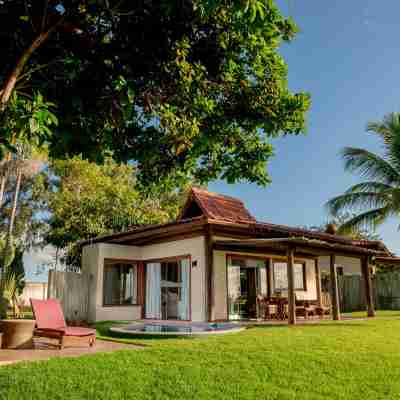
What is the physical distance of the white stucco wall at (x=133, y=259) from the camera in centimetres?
1532

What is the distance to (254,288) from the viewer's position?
17344 mm

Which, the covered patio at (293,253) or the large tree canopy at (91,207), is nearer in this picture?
the covered patio at (293,253)

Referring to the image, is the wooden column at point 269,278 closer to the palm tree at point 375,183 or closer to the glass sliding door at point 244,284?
the glass sliding door at point 244,284

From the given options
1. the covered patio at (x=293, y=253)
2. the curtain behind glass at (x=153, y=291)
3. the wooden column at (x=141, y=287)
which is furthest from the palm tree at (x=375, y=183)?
the wooden column at (x=141, y=287)

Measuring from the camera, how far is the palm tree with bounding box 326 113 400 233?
1916 cm

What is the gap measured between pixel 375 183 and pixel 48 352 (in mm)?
15790

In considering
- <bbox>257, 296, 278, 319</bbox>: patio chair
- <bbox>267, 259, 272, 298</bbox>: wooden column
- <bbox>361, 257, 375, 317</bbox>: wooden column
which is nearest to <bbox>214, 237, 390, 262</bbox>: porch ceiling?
<bbox>361, 257, 375, 317</bbox>: wooden column

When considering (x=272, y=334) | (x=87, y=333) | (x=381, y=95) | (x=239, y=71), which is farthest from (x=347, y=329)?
(x=381, y=95)

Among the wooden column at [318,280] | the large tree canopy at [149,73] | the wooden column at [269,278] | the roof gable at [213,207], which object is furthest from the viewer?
the wooden column at [318,280]

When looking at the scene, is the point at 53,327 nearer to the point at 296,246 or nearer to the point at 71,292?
the point at 71,292

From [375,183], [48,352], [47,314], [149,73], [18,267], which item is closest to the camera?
[149,73]

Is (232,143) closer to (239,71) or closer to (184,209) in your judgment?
(239,71)

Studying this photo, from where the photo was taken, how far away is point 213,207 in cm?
1736

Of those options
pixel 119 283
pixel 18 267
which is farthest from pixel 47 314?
pixel 18 267
